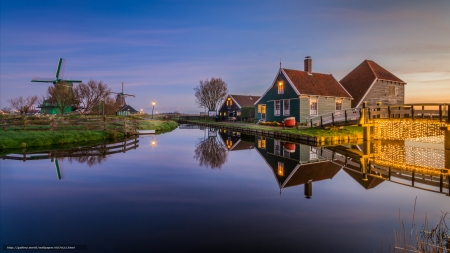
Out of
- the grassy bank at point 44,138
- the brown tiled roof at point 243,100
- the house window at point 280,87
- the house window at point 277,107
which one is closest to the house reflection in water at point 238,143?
the house window at point 277,107

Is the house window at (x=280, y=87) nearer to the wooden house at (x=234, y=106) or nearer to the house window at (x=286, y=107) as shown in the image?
the house window at (x=286, y=107)

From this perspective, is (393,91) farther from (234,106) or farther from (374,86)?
(234,106)

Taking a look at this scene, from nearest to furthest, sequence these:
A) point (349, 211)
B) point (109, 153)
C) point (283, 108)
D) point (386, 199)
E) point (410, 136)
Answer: point (349, 211), point (386, 199), point (109, 153), point (410, 136), point (283, 108)

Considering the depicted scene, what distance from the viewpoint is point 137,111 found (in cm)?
9669

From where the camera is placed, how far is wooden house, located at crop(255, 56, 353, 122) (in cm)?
2852

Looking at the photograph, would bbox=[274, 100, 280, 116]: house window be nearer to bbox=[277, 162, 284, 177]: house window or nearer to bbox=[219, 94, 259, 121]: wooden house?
bbox=[219, 94, 259, 121]: wooden house

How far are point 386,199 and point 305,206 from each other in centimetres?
254

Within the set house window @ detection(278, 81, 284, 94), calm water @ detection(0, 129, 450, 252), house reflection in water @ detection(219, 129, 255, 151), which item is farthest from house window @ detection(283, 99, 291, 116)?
calm water @ detection(0, 129, 450, 252)

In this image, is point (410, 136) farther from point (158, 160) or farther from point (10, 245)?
point (10, 245)

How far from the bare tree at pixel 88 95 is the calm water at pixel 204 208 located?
147ft

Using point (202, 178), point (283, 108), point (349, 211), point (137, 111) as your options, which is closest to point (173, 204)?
point (202, 178)

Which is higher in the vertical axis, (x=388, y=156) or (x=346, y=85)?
(x=346, y=85)

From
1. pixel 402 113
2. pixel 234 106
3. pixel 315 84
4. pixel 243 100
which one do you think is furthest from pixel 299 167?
pixel 243 100

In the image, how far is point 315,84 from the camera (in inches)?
1201
